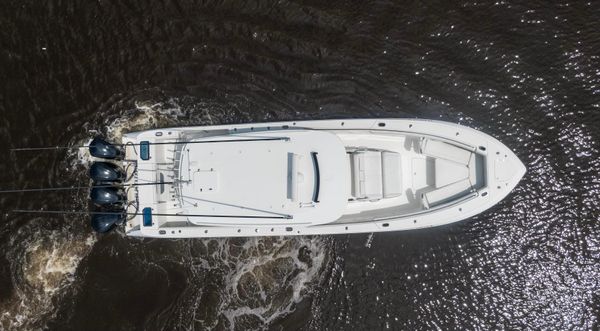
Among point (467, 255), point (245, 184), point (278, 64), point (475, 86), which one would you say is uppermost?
point (278, 64)

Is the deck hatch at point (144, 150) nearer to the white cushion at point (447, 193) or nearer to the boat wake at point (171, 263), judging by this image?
the boat wake at point (171, 263)

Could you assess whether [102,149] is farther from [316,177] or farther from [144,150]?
[316,177]

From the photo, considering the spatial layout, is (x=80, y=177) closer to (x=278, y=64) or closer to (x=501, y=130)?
(x=278, y=64)

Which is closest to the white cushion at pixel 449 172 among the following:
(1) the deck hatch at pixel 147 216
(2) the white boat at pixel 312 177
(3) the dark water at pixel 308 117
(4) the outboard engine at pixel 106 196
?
(2) the white boat at pixel 312 177

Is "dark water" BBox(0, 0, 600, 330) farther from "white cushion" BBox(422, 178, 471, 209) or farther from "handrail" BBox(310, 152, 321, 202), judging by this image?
"handrail" BBox(310, 152, 321, 202)

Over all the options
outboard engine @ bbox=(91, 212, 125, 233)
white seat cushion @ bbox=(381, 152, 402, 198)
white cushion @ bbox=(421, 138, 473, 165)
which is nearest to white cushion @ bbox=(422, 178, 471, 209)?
white cushion @ bbox=(421, 138, 473, 165)

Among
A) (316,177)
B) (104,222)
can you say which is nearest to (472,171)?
(316,177)

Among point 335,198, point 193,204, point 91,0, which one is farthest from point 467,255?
point 91,0
